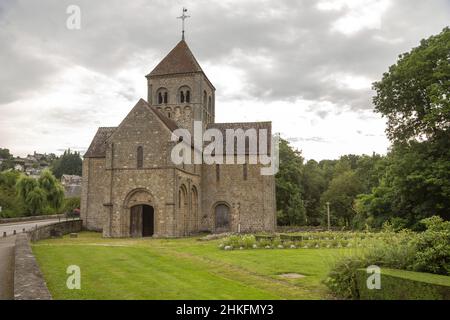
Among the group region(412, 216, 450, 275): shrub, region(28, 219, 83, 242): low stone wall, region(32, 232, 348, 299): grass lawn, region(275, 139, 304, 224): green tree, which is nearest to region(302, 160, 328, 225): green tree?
region(275, 139, 304, 224): green tree

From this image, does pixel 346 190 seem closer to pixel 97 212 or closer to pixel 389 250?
pixel 97 212

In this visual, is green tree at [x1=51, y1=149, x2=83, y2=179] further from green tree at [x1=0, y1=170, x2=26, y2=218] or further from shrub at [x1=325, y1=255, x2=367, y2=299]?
shrub at [x1=325, y1=255, x2=367, y2=299]

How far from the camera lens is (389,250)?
444 inches

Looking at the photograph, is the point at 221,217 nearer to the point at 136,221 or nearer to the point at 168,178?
the point at 136,221

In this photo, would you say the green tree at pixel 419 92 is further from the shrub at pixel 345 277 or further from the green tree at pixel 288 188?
the green tree at pixel 288 188

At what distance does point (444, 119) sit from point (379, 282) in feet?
68.8

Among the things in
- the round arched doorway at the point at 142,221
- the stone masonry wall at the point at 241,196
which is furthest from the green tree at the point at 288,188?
the round arched doorway at the point at 142,221

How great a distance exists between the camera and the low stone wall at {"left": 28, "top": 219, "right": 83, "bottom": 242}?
26609 millimetres

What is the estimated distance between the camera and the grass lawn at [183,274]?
10.9 m

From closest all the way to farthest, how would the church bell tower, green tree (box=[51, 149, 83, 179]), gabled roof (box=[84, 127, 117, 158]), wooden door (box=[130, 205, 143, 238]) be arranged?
1. wooden door (box=[130, 205, 143, 238])
2. gabled roof (box=[84, 127, 117, 158])
3. the church bell tower
4. green tree (box=[51, 149, 83, 179])

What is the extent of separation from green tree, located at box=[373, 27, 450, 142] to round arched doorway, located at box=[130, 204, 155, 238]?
19546 millimetres

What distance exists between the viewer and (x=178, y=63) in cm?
4166

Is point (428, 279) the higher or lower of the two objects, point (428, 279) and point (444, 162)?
the lower
